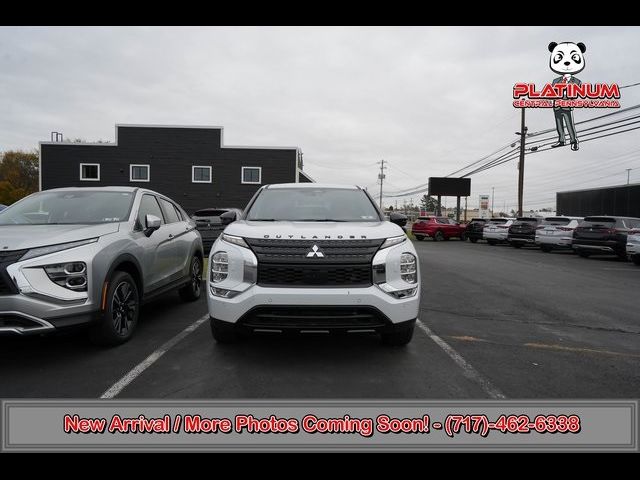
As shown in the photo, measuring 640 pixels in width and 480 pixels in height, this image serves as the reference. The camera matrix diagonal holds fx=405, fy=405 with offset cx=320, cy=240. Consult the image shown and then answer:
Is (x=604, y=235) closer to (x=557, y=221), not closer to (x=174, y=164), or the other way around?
(x=557, y=221)

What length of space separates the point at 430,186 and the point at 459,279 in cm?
3314

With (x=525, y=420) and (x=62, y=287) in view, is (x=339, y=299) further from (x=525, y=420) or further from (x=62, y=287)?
(x=62, y=287)

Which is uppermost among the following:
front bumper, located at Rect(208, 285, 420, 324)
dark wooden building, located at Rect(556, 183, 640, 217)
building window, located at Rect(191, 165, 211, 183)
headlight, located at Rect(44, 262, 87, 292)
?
building window, located at Rect(191, 165, 211, 183)

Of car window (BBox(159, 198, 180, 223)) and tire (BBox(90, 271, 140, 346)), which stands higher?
car window (BBox(159, 198, 180, 223))

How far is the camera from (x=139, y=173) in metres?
27.6

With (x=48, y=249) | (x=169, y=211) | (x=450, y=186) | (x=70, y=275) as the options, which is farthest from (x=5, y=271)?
(x=450, y=186)

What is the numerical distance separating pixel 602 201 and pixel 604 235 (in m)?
20.0

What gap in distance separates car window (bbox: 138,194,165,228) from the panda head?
1631 cm

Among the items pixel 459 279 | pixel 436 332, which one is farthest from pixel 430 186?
pixel 436 332

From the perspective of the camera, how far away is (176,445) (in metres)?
2.67

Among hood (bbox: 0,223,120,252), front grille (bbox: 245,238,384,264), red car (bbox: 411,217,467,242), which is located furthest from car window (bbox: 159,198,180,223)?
red car (bbox: 411,217,467,242)

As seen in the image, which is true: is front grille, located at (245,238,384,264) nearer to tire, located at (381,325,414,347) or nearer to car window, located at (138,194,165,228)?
tire, located at (381,325,414,347)

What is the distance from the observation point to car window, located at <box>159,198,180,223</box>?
6.10 meters

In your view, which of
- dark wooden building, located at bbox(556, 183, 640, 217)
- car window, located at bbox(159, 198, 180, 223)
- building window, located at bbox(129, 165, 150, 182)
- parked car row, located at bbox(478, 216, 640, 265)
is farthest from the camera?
dark wooden building, located at bbox(556, 183, 640, 217)
